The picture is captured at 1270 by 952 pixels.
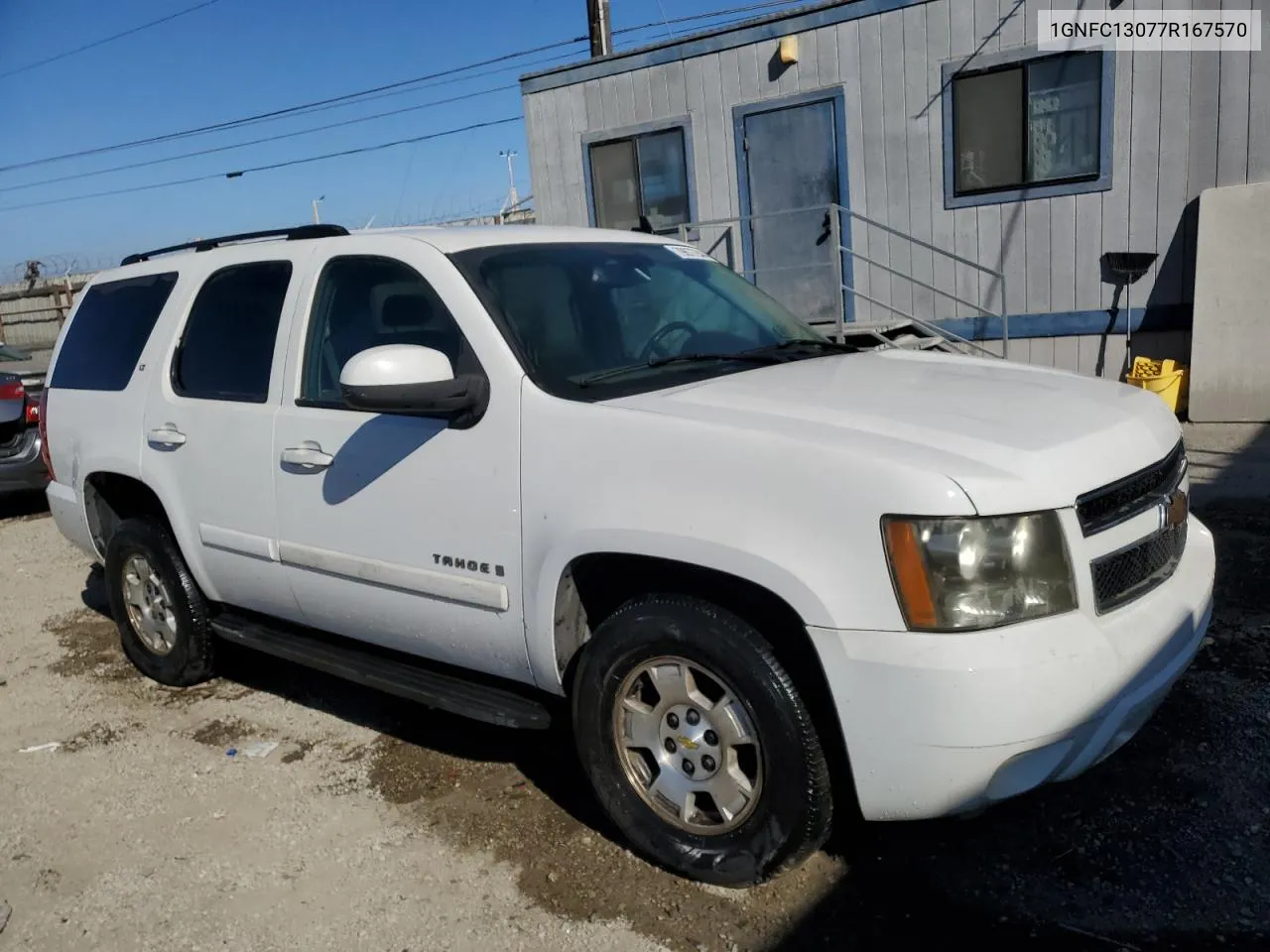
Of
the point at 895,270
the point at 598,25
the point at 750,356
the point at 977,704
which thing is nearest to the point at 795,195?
the point at 895,270

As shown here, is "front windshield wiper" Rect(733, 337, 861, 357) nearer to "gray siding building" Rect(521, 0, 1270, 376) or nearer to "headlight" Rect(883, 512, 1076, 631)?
"headlight" Rect(883, 512, 1076, 631)

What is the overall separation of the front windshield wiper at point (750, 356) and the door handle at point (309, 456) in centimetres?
102

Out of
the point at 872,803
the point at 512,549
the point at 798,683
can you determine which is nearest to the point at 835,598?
the point at 798,683

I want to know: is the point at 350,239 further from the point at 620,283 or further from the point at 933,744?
the point at 933,744

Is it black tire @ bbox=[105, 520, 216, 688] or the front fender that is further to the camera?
black tire @ bbox=[105, 520, 216, 688]

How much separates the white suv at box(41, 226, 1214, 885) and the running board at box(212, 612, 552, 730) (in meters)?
0.02

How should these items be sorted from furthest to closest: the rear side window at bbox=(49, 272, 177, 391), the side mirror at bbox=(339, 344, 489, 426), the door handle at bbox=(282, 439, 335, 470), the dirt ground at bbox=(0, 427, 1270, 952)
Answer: the rear side window at bbox=(49, 272, 177, 391)
the door handle at bbox=(282, 439, 335, 470)
the side mirror at bbox=(339, 344, 489, 426)
the dirt ground at bbox=(0, 427, 1270, 952)

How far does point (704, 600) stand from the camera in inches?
110

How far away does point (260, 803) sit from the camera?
3.67 m

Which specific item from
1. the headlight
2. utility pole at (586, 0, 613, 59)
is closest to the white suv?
the headlight

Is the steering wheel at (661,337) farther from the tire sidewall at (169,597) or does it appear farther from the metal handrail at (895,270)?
the metal handrail at (895,270)

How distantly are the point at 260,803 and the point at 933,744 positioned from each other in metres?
2.45

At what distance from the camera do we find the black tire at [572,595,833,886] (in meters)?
2.62

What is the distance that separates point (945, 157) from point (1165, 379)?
115 inches
